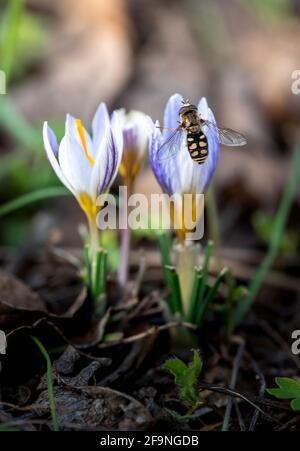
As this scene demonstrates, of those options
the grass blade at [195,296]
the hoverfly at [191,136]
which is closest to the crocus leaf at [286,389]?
the grass blade at [195,296]

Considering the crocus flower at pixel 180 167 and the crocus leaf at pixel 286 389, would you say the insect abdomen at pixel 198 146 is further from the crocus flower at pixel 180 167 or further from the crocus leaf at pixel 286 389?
the crocus leaf at pixel 286 389

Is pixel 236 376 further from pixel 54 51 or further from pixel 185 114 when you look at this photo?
pixel 54 51

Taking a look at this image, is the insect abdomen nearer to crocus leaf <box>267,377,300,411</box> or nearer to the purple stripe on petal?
the purple stripe on petal

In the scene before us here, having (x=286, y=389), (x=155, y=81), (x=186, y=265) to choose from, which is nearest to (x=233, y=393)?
(x=286, y=389)

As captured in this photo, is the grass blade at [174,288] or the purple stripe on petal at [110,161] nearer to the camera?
the purple stripe on petal at [110,161]

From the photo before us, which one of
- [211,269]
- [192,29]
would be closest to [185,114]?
[211,269]

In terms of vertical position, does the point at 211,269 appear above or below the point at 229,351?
above
